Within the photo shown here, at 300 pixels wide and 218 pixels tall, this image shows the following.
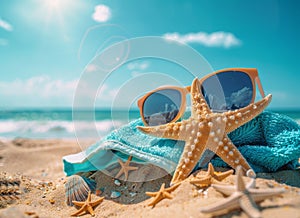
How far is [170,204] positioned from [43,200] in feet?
4.89

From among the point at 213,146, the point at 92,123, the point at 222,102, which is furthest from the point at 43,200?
the point at 222,102

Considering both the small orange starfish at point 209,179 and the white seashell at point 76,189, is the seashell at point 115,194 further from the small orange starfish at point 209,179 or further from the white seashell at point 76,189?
the small orange starfish at point 209,179

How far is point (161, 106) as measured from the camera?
2354 mm

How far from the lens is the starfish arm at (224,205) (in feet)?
3.71

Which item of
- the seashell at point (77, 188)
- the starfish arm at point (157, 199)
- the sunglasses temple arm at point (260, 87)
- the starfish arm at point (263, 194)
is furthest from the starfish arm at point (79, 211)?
the sunglasses temple arm at point (260, 87)

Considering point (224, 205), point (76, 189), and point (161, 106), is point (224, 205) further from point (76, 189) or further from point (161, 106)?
point (76, 189)

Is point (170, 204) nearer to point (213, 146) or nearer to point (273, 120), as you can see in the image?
point (213, 146)

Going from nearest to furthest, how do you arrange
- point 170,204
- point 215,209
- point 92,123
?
point 215,209 < point 170,204 < point 92,123

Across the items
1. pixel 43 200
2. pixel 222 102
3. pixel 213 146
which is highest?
pixel 222 102

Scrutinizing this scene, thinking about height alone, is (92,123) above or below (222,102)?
below

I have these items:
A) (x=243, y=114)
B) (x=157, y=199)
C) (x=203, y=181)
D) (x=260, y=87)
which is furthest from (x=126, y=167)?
(x=260, y=87)

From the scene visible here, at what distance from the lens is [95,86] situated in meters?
2.49

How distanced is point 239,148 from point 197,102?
0.59m

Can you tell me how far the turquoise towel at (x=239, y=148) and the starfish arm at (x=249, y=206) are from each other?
745mm
